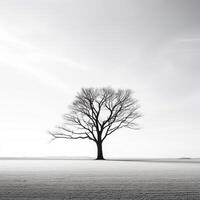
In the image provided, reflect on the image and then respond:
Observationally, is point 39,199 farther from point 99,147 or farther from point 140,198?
point 99,147

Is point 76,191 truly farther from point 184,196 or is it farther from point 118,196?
point 184,196

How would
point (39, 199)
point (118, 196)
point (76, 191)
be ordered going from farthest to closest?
point (76, 191), point (118, 196), point (39, 199)

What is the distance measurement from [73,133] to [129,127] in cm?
670

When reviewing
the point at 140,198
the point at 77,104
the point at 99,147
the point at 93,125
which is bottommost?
the point at 140,198

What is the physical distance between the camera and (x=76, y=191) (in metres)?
7.13

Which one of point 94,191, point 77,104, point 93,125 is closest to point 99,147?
point 93,125

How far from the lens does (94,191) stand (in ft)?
23.4

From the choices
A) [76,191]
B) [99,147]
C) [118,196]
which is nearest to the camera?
[118,196]

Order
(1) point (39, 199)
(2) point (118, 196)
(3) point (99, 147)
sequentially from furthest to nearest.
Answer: (3) point (99, 147), (2) point (118, 196), (1) point (39, 199)

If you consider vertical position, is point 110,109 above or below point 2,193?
above

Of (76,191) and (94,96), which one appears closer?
(76,191)

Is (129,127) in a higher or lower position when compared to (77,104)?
lower

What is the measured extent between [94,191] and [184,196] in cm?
179

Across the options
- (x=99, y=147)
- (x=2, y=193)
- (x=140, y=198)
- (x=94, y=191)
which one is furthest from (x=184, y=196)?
(x=99, y=147)
